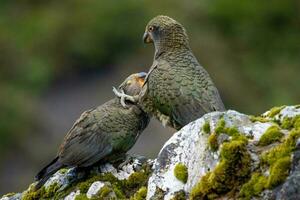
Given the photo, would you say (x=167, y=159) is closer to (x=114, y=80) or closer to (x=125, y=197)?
(x=125, y=197)

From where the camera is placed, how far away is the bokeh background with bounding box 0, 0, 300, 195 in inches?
1079

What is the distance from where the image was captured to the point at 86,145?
11.9 meters

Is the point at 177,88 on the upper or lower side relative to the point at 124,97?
lower

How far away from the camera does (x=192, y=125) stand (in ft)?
34.2

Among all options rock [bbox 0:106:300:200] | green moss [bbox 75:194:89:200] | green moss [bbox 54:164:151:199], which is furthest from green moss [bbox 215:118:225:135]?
green moss [bbox 75:194:89:200]

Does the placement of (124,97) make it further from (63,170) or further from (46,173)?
(46,173)

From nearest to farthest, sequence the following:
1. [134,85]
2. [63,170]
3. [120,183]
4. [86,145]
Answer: [120,183]
[86,145]
[63,170]
[134,85]

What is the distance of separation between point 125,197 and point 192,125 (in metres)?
1.21

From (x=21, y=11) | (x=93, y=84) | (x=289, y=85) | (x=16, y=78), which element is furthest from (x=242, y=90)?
(x=21, y=11)

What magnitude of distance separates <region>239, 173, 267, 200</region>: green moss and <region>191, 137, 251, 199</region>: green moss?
11 centimetres

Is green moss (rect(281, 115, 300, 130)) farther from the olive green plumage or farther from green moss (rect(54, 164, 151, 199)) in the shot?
the olive green plumage

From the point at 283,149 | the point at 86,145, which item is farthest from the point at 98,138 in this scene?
the point at 283,149

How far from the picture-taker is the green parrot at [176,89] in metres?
12.4

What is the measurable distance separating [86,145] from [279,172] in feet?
10.8
